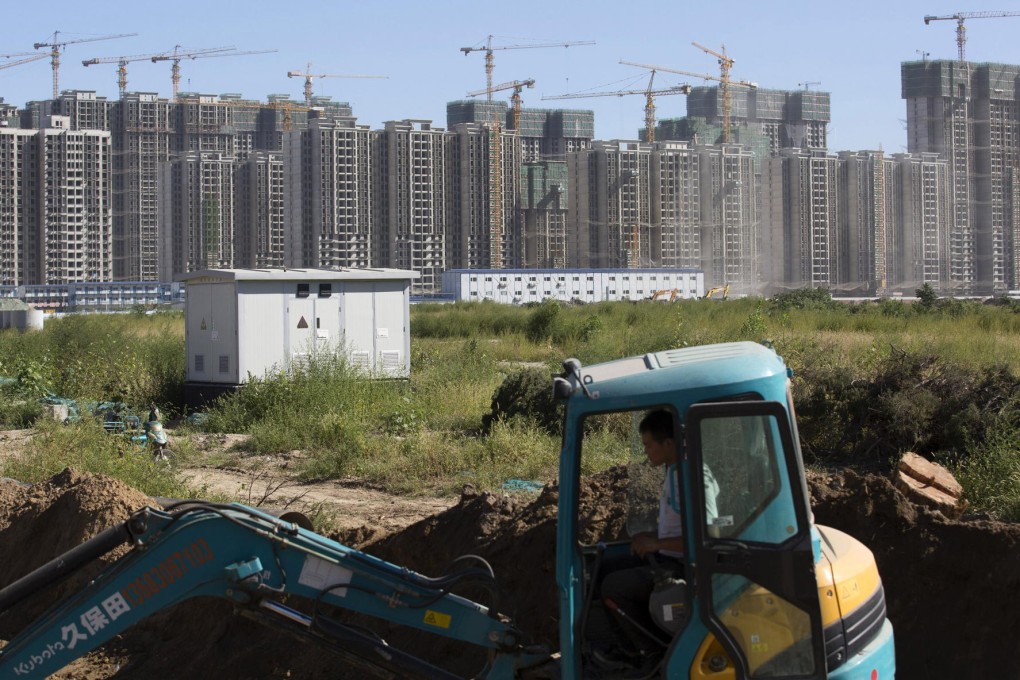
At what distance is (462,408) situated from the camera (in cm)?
1666

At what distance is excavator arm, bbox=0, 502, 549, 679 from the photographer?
502 centimetres

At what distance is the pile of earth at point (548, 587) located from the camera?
679 centimetres

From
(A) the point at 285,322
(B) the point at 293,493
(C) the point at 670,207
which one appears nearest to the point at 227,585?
(B) the point at 293,493

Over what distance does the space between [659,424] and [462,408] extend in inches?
480

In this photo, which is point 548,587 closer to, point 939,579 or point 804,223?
point 939,579

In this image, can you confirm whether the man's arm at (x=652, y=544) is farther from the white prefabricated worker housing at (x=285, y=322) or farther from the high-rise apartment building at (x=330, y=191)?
the high-rise apartment building at (x=330, y=191)

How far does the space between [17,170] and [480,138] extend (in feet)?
143

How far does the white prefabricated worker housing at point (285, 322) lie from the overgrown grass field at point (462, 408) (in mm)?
576

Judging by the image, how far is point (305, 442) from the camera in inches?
581

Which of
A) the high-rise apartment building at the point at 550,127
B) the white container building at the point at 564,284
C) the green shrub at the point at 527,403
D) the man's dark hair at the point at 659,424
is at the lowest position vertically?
the green shrub at the point at 527,403

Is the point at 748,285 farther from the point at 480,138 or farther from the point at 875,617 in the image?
the point at 875,617

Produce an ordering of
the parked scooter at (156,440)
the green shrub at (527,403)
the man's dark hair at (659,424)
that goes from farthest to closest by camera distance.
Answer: the green shrub at (527,403)
the parked scooter at (156,440)
the man's dark hair at (659,424)

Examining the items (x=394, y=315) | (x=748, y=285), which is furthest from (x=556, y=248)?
(x=394, y=315)

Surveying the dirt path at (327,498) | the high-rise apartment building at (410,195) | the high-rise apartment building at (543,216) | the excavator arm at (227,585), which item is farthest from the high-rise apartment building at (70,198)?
the excavator arm at (227,585)
